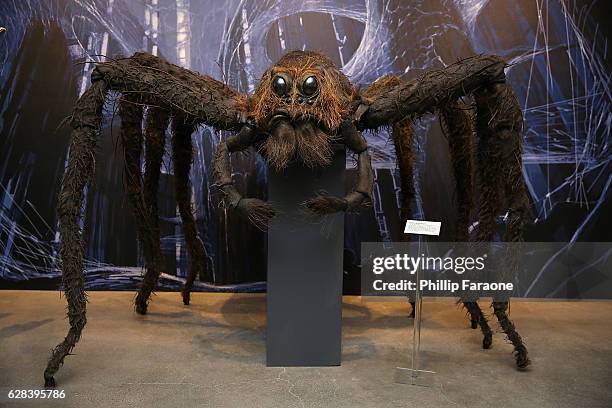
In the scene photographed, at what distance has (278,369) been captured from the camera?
277cm

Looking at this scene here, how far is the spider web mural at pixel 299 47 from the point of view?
13.3 ft

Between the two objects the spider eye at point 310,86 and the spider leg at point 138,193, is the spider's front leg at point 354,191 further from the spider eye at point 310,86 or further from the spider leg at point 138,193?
the spider leg at point 138,193

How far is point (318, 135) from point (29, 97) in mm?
2630

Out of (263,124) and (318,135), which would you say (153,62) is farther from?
(318,135)

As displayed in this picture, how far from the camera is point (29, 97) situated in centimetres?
407

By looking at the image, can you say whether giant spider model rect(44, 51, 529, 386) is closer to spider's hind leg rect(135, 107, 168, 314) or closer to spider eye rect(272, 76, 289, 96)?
spider eye rect(272, 76, 289, 96)

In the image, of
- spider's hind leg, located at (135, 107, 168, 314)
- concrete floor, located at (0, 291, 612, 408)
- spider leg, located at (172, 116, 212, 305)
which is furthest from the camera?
spider leg, located at (172, 116, 212, 305)

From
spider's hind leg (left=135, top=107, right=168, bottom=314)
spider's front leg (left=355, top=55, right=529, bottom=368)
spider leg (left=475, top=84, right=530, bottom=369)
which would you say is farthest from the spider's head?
spider's hind leg (left=135, top=107, right=168, bottom=314)

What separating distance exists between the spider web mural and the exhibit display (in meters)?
0.01

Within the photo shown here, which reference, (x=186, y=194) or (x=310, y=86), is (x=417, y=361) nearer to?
(x=310, y=86)

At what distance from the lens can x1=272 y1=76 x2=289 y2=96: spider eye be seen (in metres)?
2.51

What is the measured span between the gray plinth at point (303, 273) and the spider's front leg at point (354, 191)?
128 mm

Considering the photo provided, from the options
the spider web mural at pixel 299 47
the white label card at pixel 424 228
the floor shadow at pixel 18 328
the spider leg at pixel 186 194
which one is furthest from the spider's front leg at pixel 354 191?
the floor shadow at pixel 18 328

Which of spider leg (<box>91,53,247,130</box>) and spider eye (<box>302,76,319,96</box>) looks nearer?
spider eye (<box>302,76,319,96</box>)
